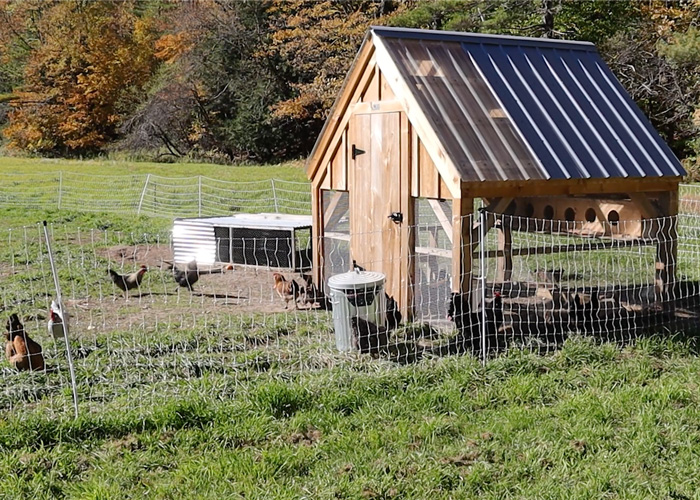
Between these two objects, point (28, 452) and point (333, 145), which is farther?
point (333, 145)

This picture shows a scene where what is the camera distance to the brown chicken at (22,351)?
23.1 ft

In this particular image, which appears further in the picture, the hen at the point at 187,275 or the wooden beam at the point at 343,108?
the hen at the point at 187,275

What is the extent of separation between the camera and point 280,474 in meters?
5.02

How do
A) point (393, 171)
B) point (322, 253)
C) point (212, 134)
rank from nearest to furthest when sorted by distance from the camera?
point (393, 171), point (322, 253), point (212, 134)

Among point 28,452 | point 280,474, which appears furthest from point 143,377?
point 280,474

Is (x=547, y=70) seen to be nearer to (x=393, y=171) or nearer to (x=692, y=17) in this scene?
(x=393, y=171)

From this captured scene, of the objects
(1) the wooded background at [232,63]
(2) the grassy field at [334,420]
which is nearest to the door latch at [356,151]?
(2) the grassy field at [334,420]

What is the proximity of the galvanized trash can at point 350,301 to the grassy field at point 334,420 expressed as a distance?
233 mm

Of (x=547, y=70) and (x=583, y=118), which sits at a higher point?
(x=547, y=70)

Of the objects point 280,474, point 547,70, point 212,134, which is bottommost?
point 280,474

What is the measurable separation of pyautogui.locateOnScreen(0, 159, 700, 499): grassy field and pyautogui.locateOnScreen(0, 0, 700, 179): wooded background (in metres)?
20.7

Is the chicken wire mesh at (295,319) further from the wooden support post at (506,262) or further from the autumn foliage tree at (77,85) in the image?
the autumn foliage tree at (77,85)

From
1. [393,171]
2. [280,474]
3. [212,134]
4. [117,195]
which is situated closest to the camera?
[280,474]

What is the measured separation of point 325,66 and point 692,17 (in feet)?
48.3
